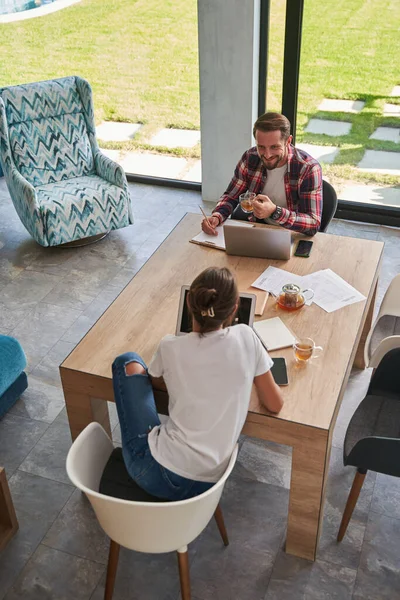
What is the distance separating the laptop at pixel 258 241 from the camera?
3.16 meters

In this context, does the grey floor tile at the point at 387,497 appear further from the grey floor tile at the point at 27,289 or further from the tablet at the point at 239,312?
the grey floor tile at the point at 27,289

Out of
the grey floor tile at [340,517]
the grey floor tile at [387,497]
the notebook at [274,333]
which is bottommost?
the grey floor tile at [340,517]

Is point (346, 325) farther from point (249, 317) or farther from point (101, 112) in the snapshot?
point (101, 112)

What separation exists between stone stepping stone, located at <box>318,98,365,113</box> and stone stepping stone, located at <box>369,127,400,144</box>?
0.21m

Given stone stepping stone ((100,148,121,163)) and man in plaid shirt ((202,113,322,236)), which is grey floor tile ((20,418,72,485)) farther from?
stone stepping stone ((100,148,121,163))

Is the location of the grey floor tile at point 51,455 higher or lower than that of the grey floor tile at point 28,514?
lower

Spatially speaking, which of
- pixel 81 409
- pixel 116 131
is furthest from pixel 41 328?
pixel 116 131

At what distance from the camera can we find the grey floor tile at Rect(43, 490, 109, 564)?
2.77m

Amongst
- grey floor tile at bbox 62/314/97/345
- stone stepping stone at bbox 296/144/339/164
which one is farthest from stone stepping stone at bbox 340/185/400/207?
grey floor tile at bbox 62/314/97/345

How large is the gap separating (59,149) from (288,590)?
350cm

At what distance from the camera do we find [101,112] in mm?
5992

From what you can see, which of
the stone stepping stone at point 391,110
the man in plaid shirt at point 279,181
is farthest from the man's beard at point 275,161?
the stone stepping stone at point 391,110

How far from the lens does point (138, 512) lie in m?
1.97

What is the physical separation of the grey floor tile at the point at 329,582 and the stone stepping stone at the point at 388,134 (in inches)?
128
